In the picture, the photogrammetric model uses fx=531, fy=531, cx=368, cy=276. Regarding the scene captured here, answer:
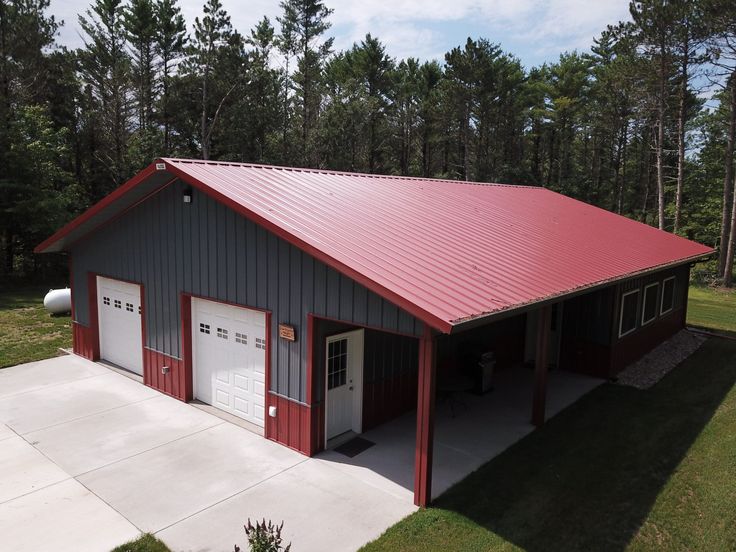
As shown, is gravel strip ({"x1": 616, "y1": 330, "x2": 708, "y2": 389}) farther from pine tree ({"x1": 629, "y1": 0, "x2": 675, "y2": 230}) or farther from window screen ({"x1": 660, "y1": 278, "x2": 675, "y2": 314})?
pine tree ({"x1": 629, "y1": 0, "x2": 675, "y2": 230})

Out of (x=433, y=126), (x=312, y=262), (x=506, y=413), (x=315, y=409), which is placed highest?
(x=433, y=126)

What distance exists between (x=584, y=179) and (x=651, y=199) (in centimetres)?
725

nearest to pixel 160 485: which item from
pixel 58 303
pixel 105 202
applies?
pixel 105 202

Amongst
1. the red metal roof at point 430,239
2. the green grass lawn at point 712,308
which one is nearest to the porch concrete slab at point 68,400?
the red metal roof at point 430,239

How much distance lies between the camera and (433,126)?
1590 inches

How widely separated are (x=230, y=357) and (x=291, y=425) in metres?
1.93

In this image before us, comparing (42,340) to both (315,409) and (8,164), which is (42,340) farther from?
(8,164)

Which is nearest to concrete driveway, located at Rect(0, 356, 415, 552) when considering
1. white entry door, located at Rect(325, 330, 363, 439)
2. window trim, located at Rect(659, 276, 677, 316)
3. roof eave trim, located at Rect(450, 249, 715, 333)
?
white entry door, located at Rect(325, 330, 363, 439)

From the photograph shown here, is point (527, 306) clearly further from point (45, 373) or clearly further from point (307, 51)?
point (307, 51)

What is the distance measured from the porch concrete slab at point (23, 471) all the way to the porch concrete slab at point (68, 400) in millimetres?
631

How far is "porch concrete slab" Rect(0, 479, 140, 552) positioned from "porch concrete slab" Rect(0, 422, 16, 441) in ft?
6.97

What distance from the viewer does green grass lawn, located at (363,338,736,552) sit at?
5.89 meters

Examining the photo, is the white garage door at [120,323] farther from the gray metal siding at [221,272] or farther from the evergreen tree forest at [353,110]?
the evergreen tree forest at [353,110]

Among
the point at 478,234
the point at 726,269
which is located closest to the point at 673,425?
the point at 478,234
